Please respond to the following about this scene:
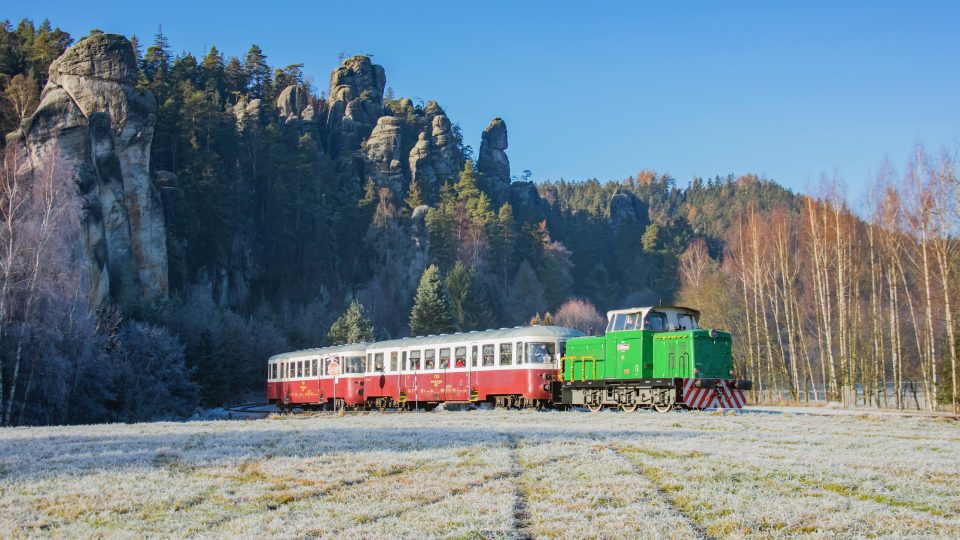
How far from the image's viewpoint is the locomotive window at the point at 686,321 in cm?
3020

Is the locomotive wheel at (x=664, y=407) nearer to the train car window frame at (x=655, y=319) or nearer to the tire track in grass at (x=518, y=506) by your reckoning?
the train car window frame at (x=655, y=319)

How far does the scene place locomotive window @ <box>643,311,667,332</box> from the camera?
2954 cm

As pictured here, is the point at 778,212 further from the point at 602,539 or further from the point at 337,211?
the point at 337,211

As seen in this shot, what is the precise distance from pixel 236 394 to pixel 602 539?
58022mm

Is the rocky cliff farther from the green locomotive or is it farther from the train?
the green locomotive

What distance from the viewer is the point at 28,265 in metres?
38.0

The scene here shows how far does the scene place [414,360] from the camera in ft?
126

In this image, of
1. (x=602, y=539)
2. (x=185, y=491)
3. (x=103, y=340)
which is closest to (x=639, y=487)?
(x=602, y=539)

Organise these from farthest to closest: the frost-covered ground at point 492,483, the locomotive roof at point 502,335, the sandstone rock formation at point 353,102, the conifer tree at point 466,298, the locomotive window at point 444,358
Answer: the sandstone rock formation at point 353,102
the conifer tree at point 466,298
the locomotive window at point 444,358
the locomotive roof at point 502,335
the frost-covered ground at point 492,483

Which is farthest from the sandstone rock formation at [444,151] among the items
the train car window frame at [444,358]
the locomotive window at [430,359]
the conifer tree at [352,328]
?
the train car window frame at [444,358]

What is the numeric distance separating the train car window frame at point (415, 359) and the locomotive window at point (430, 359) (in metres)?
0.32

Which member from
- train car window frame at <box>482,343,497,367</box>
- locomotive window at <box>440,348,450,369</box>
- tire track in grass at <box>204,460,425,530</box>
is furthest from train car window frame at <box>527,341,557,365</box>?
tire track in grass at <box>204,460,425,530</box>

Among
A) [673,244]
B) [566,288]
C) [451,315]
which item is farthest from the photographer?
[673,244]

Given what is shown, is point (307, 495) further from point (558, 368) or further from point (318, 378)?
point (318, 378)
